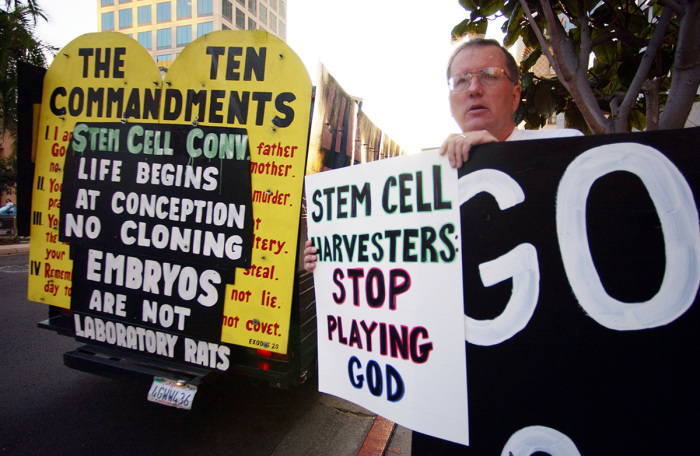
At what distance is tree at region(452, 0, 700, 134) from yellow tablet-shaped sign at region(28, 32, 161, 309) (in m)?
2.16

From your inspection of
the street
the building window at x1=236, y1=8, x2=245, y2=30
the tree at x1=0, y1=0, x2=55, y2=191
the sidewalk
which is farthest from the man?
the building window at x1=236, y1=8, x2=245, y2=30

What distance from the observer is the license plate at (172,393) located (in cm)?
237

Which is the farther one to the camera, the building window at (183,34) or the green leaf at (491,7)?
the building window at (183,34)

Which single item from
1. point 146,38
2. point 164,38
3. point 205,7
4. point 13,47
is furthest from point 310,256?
point 146,38

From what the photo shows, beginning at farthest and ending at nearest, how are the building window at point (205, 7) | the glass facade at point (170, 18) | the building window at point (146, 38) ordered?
1. the building window at point (146, 38)
2. the glass facade at point (170, 18)
3. the building window at point (205, 7)

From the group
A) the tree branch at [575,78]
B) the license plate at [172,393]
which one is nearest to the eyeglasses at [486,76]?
the tree branch at [575,78]

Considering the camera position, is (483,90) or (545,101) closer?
(483,90)

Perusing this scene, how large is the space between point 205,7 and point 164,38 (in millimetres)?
7448

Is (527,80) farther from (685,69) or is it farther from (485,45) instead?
(485,45)

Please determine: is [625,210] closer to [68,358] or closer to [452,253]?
[452,253]

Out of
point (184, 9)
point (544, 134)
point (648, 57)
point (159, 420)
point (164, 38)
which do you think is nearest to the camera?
point (544, 134)

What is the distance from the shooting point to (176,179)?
2354 millimetres

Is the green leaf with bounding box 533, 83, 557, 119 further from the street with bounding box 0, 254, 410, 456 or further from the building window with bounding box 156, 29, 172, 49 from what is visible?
the building window with bounding box 156, 29, 172, 49

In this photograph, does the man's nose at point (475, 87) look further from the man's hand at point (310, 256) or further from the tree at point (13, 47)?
the tree at point (13, 47)
